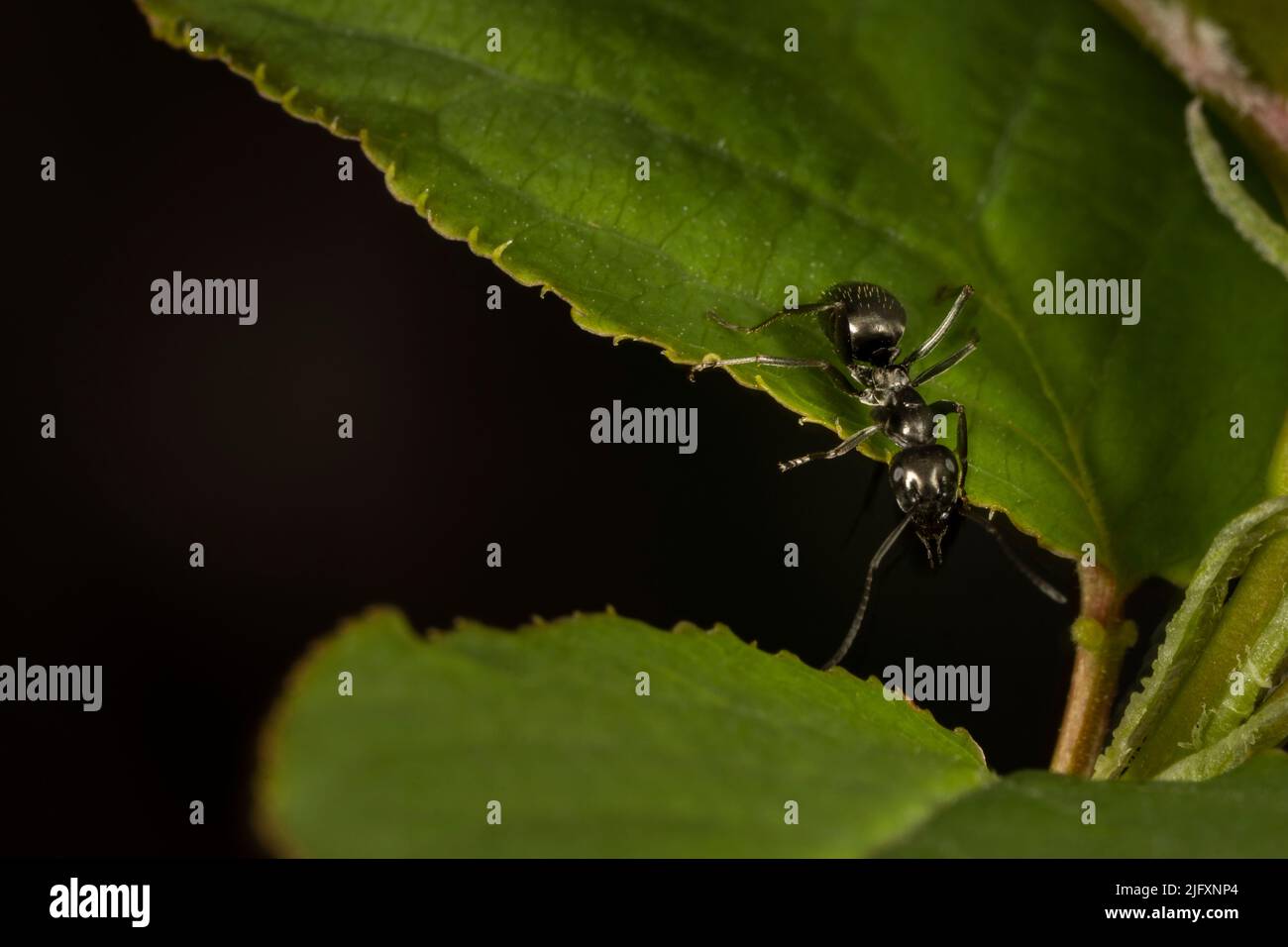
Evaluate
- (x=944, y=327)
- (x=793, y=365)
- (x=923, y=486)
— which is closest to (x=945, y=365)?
(x=944, y=327)

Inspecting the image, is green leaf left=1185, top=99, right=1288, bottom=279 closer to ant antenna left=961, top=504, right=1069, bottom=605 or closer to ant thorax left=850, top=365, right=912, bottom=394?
ant antenna left=961, top=504, right=1069, bottom=605

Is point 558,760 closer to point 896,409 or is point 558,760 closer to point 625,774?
point 625,774

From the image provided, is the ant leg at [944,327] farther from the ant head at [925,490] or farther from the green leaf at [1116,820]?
the green leaf at [1116,820]

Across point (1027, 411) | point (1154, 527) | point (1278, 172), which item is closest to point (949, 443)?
point (1027, 411)

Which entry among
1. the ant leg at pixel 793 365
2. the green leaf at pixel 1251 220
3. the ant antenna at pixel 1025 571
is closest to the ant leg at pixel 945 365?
the ant leg at pixel 793 365

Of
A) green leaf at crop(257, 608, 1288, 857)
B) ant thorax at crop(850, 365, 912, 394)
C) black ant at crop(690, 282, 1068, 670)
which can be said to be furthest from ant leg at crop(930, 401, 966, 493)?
green leaf at crop(257, 608, 1288, 857)

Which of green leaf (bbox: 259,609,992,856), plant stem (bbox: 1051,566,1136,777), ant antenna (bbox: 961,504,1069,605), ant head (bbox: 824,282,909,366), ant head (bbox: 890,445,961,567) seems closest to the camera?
green leaf (bbox: 259,609,992,856)
